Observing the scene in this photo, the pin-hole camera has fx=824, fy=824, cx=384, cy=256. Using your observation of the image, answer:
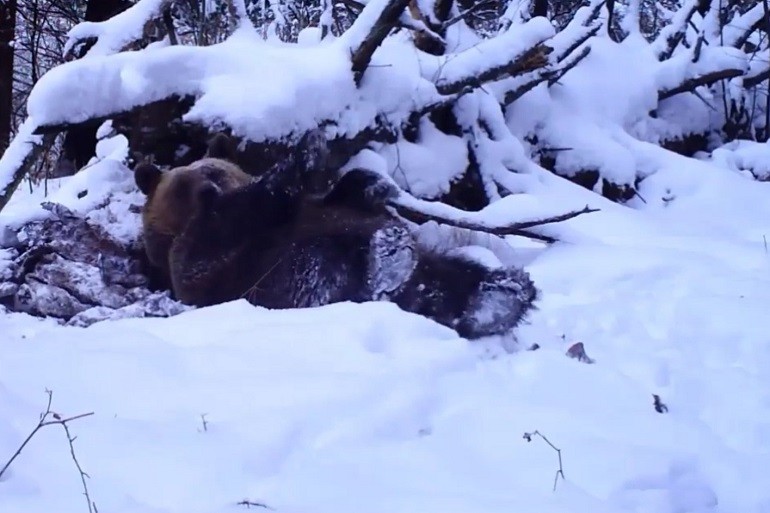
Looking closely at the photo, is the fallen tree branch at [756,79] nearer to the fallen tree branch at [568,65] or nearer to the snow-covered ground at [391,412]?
the fallen tree branch at [568,65]

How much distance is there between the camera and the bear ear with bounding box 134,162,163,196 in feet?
16.1

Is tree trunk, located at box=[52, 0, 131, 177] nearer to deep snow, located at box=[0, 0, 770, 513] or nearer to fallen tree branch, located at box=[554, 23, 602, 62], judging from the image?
deep snow, located at box=[0, 0, 770, 513]

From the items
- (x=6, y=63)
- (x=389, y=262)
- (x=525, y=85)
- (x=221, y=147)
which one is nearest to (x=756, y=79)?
(x=525, y=85)

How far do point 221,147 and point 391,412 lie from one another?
3.07 meters

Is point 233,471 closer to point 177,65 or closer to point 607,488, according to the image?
point 607,488

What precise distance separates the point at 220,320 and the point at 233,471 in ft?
→ 4.19

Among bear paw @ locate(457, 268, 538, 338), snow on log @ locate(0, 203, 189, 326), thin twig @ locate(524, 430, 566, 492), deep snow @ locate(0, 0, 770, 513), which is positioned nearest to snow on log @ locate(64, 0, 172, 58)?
deep snow @ locate(0, 0, 770, 513)

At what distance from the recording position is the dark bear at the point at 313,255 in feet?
13.4

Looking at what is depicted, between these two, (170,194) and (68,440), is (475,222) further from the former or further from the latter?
(68,440)

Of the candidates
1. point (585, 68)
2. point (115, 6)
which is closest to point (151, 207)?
point (585, 68)

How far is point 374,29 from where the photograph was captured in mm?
5527

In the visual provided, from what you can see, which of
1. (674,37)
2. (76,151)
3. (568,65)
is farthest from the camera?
(674,37)

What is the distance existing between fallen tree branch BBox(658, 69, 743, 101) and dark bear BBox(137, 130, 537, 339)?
525cm

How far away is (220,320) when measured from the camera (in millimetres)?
3309
